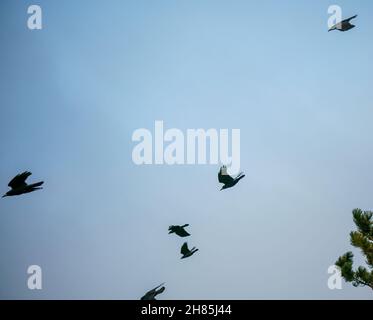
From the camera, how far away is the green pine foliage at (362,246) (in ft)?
14.2

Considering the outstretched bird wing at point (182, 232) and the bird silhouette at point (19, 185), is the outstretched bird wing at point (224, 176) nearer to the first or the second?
the outstretched bird wing at point (182, 232)

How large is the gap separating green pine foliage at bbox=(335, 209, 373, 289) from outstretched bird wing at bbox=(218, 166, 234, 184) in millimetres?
4865

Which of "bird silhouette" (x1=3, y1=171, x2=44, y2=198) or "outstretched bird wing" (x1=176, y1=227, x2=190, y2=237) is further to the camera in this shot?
"outstretched bird wing" (x1=176, y1=227, x2=190, y2=237)

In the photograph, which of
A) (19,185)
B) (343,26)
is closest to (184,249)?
(19,185)

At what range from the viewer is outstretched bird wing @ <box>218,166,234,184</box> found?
917cm

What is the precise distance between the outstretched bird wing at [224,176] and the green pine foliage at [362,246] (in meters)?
4.86

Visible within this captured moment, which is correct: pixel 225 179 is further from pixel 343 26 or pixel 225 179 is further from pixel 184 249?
pixel 343 26

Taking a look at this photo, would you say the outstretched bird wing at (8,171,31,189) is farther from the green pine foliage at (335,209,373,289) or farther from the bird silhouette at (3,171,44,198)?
the green pine foliage at (335,209,373,289)

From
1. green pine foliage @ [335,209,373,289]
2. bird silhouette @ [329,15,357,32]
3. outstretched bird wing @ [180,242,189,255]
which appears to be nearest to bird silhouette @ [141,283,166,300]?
outstretched bird wing @ [180,242,189,255]

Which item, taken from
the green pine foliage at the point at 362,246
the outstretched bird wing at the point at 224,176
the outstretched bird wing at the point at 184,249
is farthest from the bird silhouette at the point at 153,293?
the green pine foliage at the point at 362,246
